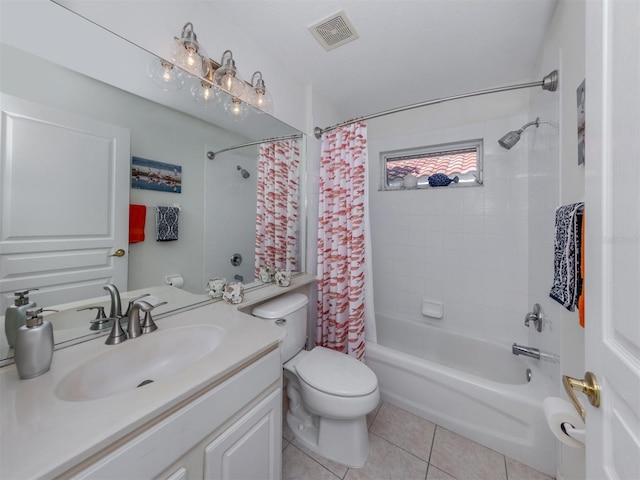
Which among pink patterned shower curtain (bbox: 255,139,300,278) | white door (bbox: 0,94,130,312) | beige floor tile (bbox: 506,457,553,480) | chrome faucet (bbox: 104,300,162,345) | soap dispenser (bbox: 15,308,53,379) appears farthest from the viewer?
pink patterned shower curtain (bbox: 255,139,300,278)

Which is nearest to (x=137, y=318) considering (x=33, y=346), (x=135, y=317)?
(x=135, y=317)

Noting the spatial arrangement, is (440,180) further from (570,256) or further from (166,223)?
(166,223)

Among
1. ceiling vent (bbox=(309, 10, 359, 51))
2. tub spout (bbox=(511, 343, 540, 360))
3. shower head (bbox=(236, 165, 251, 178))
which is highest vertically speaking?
ceiling vent (bbox=(309, 10, 359, 51))

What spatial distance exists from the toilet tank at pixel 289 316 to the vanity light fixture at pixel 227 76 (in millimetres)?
1208

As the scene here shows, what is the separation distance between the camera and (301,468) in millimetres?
1223

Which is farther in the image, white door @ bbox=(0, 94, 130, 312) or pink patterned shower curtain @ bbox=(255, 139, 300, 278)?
pink patterned shower curtain @ bbox=(255, 139, 300, 278)

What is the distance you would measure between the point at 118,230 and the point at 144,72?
2.24 feet

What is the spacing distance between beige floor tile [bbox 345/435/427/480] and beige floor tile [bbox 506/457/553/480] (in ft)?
1.36

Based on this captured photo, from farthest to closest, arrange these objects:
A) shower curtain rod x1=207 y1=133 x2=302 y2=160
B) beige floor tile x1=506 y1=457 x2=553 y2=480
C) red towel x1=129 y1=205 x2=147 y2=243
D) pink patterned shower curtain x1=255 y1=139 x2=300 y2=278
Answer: pink patterned shower curtain x1=255 y1=139 x2=300 y2=278
shower curtain rod x1=207 y1=133 x2=302 y2=160
beige floor tile x1=506 y1=457 x2=553 y2=480
red towel x1=129 y1=205 x2=147 y2=243

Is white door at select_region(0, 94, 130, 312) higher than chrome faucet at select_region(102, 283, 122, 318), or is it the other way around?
white door at select_region(0, 94, 130, 312)

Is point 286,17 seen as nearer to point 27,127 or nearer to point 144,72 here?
point 144,72

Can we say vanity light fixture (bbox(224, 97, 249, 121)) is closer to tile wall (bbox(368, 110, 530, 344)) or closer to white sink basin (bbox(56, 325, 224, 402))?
white sink basin (bbox(56, 325, 224, 402))

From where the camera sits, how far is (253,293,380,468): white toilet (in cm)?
117

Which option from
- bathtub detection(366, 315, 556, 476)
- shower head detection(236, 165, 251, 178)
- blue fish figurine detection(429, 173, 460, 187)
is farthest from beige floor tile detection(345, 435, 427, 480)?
blue fish figurine detection(429, 173, 460, 187)
